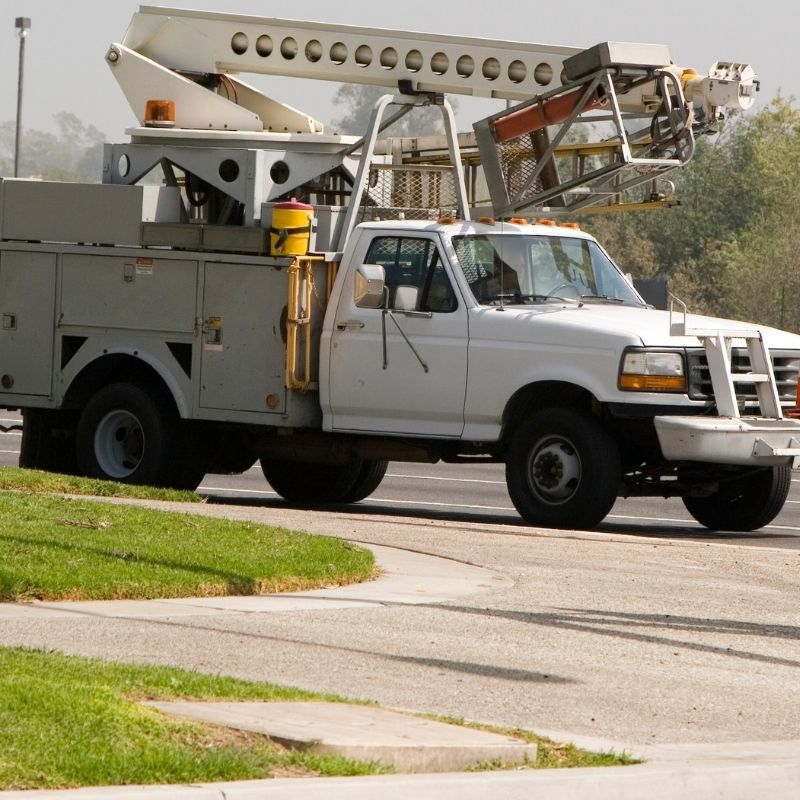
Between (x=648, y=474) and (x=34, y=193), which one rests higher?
(x=34, y=193)

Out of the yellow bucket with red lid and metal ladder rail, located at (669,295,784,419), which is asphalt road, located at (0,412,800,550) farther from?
the yellow bucket with red lid

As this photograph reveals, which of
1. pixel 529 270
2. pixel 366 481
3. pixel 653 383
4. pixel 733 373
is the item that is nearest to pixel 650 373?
pixel 653 383

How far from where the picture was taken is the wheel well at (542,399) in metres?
14.0

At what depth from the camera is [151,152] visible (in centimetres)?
1572


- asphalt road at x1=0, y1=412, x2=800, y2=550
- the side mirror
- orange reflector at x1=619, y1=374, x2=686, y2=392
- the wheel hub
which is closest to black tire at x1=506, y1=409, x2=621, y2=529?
the wheel hub

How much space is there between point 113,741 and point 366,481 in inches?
434

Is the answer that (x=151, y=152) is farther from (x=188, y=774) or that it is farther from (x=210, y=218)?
(x=188, y=774)

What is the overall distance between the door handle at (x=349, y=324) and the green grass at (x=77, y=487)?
177 centimetres

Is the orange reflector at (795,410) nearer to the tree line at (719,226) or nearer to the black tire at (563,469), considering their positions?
the black tire at (563,469)

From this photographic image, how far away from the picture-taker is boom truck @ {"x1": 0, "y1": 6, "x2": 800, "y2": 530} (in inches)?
543

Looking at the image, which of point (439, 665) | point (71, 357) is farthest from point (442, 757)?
point (71, 357)

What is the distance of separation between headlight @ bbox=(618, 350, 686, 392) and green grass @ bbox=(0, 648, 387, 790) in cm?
702

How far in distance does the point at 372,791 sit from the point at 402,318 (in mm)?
9053

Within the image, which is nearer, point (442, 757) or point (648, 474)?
point (442, 757)
